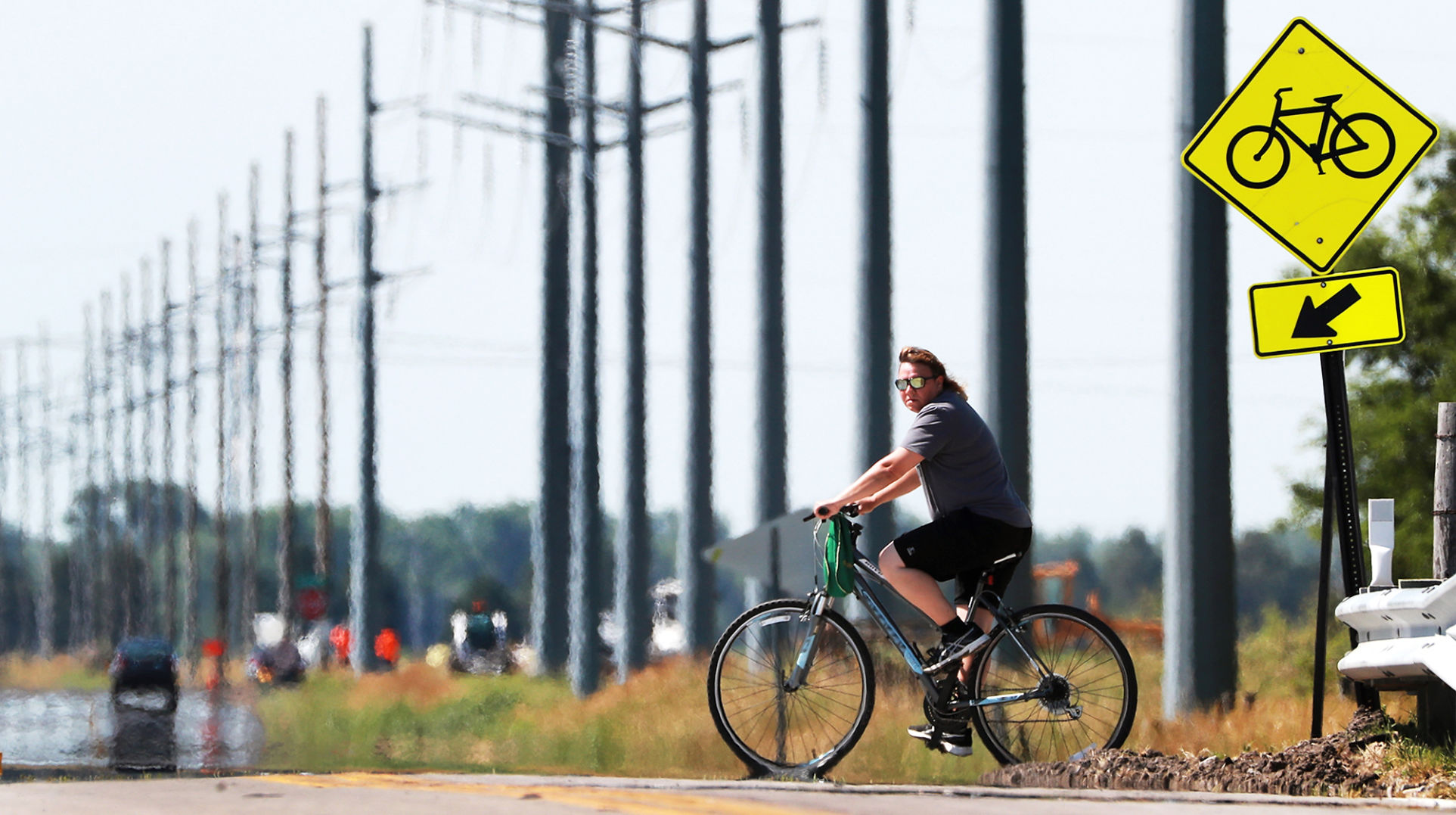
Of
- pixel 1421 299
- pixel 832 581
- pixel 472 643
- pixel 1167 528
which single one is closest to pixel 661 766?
pixel 1167 528

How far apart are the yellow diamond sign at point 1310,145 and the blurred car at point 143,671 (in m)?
38.5

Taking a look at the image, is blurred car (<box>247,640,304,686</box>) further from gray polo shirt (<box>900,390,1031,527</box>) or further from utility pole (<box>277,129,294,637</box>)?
gray polo shirt (<box>900,390,1031,527</box>)

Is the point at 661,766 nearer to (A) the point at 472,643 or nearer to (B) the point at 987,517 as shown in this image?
(B) the point at 987,517

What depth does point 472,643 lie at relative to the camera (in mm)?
55125

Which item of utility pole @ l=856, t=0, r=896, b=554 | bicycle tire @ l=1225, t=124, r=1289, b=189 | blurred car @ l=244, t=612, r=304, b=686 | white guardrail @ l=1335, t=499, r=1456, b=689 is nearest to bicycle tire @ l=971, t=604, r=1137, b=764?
white guardrail @ l=1335, t=499, r=1456, b=689

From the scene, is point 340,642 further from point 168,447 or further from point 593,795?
point 593,795

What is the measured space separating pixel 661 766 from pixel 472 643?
39.5 meters

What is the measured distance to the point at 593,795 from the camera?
26.3 feet

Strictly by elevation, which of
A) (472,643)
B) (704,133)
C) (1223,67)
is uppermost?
(704,133)

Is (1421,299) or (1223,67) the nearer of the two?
(1223,67)

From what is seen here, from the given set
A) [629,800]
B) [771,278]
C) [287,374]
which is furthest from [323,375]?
[629,800]

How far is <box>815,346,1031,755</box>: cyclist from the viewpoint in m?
8.66

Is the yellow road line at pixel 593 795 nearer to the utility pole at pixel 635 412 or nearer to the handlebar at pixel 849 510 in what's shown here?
the handlebar at pixel 849 510

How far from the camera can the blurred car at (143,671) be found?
45.6 metres
